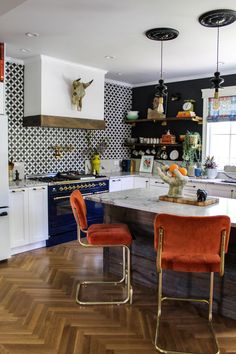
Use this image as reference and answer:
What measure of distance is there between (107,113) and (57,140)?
1249 mm

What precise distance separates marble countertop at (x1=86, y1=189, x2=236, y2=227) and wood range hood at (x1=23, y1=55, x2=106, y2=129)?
191 centimetres

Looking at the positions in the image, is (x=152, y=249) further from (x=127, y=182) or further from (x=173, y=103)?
(x=173, y=103)

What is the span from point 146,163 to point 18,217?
9.37 feet

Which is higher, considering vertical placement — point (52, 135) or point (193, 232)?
point (52, 135)

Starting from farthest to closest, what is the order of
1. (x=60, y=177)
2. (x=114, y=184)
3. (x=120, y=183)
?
1. (x=120, y=183)
2. (x=114, y=184)
3. (x=60, y=177)

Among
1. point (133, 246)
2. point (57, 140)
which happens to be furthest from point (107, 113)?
point (133, 246)

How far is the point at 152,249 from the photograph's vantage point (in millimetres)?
3258

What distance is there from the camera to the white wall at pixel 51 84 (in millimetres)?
4668

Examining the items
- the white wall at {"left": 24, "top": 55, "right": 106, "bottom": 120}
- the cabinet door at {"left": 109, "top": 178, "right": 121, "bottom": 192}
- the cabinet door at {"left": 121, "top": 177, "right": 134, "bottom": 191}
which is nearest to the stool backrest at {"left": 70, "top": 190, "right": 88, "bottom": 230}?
the white wall at {"left": 24, "top": 55, "right": 106, "bottom": 120}

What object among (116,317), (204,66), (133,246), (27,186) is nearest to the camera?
(116,317)

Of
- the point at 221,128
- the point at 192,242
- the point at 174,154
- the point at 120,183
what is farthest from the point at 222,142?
the point at 192,242

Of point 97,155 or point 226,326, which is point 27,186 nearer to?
point 97,155

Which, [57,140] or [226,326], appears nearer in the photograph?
[226,326]

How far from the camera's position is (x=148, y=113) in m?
6.22
